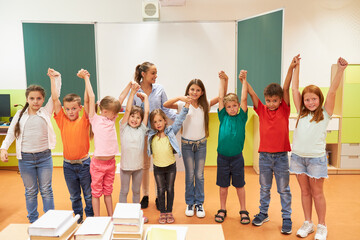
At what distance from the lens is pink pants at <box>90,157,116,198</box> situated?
2473mm

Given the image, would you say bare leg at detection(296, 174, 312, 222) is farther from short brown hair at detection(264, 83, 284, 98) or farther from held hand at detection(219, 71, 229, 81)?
held hand at detection(219, 71, 229, 81)

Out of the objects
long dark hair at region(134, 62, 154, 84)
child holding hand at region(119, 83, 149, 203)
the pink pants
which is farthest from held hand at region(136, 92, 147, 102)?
the pink pants

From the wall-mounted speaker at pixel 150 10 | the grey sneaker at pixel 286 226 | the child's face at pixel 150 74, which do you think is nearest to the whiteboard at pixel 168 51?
the wall-mounted speaker at pixel 150 10

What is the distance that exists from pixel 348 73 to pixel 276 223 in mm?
2455

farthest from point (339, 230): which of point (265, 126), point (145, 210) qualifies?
point (145, 210)

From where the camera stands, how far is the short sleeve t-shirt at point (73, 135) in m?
2.46

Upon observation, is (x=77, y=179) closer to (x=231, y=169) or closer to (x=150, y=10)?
(x=231, y=169)

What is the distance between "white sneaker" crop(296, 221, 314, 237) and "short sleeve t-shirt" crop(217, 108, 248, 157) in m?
0.83

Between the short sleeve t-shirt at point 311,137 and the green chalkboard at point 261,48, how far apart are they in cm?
129

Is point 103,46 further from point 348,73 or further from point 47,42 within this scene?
point 348,73

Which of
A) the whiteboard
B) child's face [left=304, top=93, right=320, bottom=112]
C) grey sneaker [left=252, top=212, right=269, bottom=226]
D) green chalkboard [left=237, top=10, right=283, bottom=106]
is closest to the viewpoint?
child's face [left=304, top=93, right=320, bottom=112]

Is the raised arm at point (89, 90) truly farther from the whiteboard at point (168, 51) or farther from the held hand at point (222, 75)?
the whiteboard at point (168, 51)

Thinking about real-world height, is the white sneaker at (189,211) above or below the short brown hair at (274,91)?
below

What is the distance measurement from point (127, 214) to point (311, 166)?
162 centimetres
